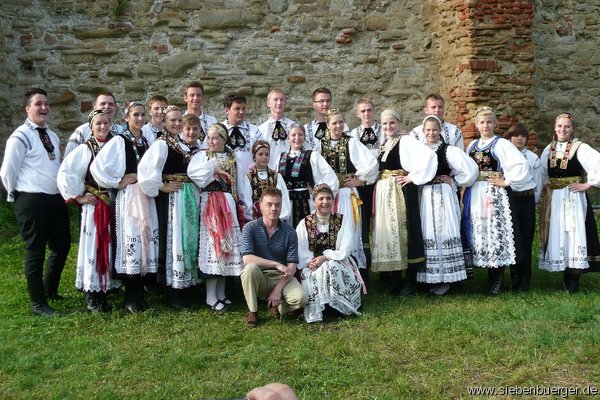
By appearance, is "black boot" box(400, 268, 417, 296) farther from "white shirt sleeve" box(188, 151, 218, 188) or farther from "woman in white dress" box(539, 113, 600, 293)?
"white shirt sleeve" box(188, 151, 218, 188)

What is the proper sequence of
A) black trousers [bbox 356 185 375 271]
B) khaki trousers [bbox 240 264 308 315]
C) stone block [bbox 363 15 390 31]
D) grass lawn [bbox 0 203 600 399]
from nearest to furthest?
grass lawn [bbox 0 203 600 399]
khaki trousers [bbox 240 264 308 315]
black trousers [bbox 356 185 375 271]
stone block [bbox 363 15 390 31]

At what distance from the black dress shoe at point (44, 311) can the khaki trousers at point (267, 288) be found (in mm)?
1374

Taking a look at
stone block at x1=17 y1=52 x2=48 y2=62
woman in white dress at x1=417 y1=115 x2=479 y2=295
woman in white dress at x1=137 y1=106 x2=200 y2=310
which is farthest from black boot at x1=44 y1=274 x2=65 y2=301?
stone block at x1=17 y1=52 x2=48 y2=62

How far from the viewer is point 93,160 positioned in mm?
4906

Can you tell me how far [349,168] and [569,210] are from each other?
180 centimetres

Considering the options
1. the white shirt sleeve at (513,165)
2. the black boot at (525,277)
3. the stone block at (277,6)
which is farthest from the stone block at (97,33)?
the black boot at (525,277)

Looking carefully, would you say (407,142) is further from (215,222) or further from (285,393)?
(285,393)

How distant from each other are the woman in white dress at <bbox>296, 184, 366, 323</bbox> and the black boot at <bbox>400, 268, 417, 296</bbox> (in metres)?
0.68

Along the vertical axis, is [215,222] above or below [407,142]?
below

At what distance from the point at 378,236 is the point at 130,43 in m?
4.17

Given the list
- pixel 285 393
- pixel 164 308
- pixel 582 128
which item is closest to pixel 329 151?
pixel 164 308

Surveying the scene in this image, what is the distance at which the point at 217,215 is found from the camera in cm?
506

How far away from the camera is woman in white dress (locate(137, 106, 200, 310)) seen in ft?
16.3


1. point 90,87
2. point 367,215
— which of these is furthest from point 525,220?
point 90,87
